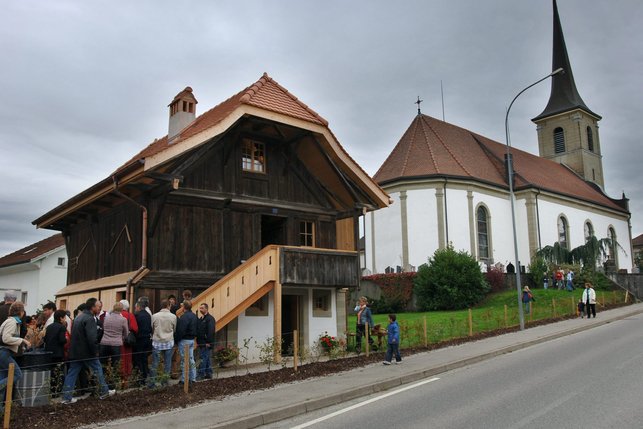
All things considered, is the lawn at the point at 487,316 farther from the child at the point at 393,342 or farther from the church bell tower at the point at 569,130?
the church bell tower at the point at 569,130

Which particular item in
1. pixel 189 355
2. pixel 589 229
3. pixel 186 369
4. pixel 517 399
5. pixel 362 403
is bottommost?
pixel 362 403

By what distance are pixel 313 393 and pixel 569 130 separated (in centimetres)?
5267

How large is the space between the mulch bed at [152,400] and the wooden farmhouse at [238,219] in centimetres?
242

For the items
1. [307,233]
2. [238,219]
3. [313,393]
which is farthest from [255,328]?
[313,393]

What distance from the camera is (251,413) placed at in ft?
29.7

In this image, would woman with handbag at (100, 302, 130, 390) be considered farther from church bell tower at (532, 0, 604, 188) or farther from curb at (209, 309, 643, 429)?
church bell tower at (532, 0, 604, 188)

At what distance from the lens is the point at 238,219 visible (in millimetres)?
16875

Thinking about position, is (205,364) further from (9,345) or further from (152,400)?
(9,345)

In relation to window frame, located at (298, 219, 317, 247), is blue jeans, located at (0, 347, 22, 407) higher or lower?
lower

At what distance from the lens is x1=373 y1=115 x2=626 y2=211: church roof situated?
3806cm

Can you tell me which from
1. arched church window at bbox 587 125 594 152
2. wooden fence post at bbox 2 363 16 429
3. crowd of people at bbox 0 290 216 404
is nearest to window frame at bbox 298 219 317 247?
crowd of people at bbox 0 290 216 404

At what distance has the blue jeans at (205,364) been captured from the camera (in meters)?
12.2

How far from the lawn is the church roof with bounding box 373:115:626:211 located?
393 inches

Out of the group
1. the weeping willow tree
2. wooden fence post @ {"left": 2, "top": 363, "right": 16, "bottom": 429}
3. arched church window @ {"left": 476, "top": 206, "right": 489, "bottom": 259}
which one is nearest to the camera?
wooden fence post @ {"left": 2, "top": 363, "right": 16, "bottom": 429}
